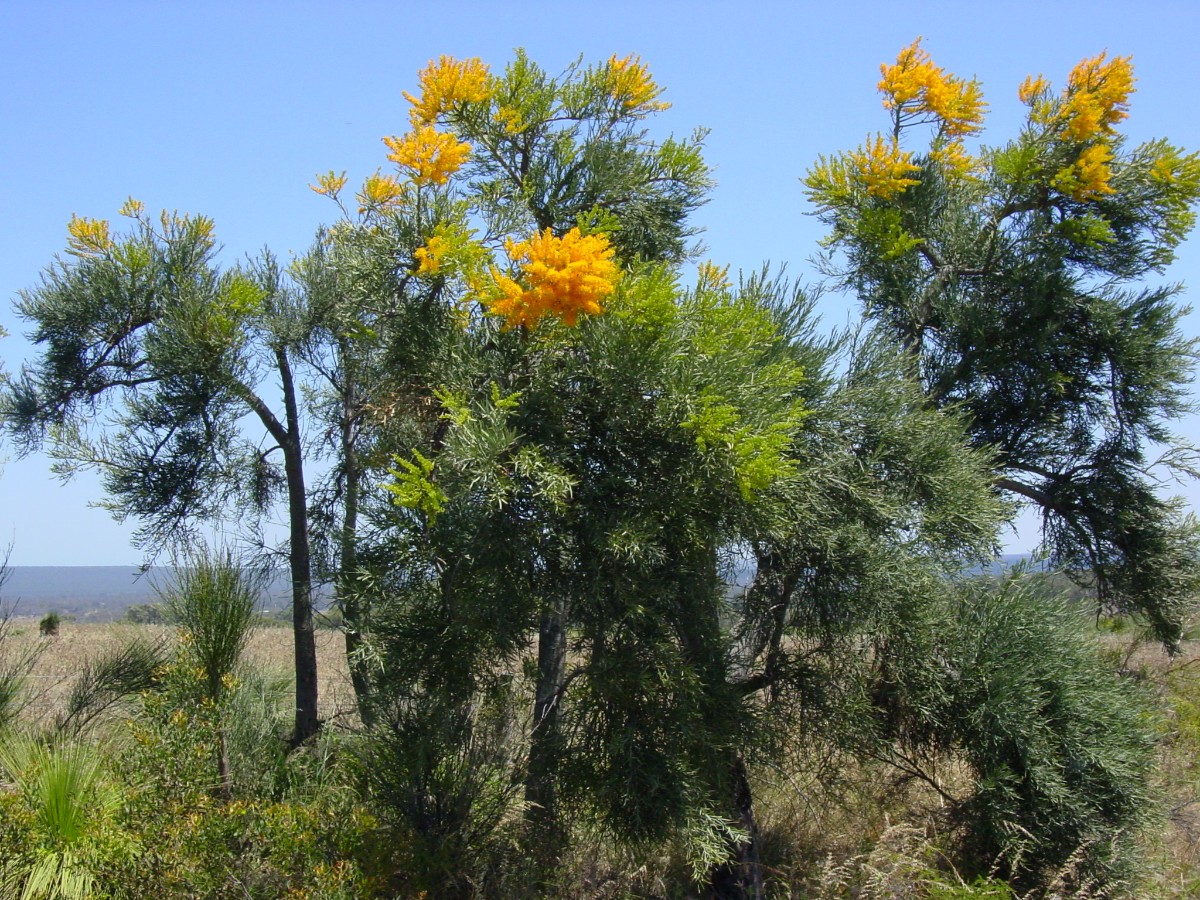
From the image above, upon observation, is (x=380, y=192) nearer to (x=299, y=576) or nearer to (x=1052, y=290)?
(x=299, y=576)

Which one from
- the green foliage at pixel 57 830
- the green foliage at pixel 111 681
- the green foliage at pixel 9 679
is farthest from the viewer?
the green foliage at pixel 111 681

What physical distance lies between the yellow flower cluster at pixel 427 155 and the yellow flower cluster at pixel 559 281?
0.85 metres

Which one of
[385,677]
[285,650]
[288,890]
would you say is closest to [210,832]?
[288,890]

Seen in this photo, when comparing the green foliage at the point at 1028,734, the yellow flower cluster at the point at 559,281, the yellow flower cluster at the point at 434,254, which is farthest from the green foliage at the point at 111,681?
the green foliage at the point at 1028,734

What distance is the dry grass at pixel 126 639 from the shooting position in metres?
6.56

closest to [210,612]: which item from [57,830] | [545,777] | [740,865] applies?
[57,830]

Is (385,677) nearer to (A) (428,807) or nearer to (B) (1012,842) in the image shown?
(A) (428,807)

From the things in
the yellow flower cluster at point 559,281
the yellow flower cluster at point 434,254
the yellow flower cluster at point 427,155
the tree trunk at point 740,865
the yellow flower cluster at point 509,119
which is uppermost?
the yellow flower cluster at point 509,119

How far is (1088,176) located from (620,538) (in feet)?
19.8

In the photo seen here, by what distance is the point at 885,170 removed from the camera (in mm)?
8047

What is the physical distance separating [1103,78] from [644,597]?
6.63m

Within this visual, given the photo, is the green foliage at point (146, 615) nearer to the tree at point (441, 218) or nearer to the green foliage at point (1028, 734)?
the tree at point (441, 218)

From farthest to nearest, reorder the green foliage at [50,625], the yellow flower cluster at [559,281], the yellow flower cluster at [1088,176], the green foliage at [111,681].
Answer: the green foliage at [50,625] < the yellow flower cluster at [1088,176] < the green foliage at [111,681] < the yellow flower cluster at [559,281]

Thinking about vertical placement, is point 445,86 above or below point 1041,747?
above
